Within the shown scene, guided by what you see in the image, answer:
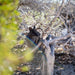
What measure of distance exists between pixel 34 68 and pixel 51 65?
2080mm

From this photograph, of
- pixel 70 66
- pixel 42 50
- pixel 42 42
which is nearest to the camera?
pixel 42 42

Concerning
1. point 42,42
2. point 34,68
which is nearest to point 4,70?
point 42,42

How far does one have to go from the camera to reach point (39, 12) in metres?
4.88

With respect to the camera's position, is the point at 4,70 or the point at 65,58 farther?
the point at 65,58

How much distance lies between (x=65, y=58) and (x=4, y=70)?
262 inches

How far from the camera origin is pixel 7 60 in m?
0.90

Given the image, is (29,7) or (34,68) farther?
(34,68)

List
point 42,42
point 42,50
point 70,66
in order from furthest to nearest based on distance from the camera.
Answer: point 70,66 → point 42,50 → point 42,42

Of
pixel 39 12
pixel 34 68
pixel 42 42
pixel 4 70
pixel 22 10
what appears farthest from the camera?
pixel 34 68

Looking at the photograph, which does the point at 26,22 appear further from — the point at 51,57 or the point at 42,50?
the point at 51,57

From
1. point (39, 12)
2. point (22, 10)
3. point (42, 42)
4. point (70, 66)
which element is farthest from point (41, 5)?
point (70, 66)

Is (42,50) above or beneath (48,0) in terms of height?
beneath

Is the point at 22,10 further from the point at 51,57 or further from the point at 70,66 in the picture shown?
the point at 70,66

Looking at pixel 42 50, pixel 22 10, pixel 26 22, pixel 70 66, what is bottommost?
pixel 70 66
